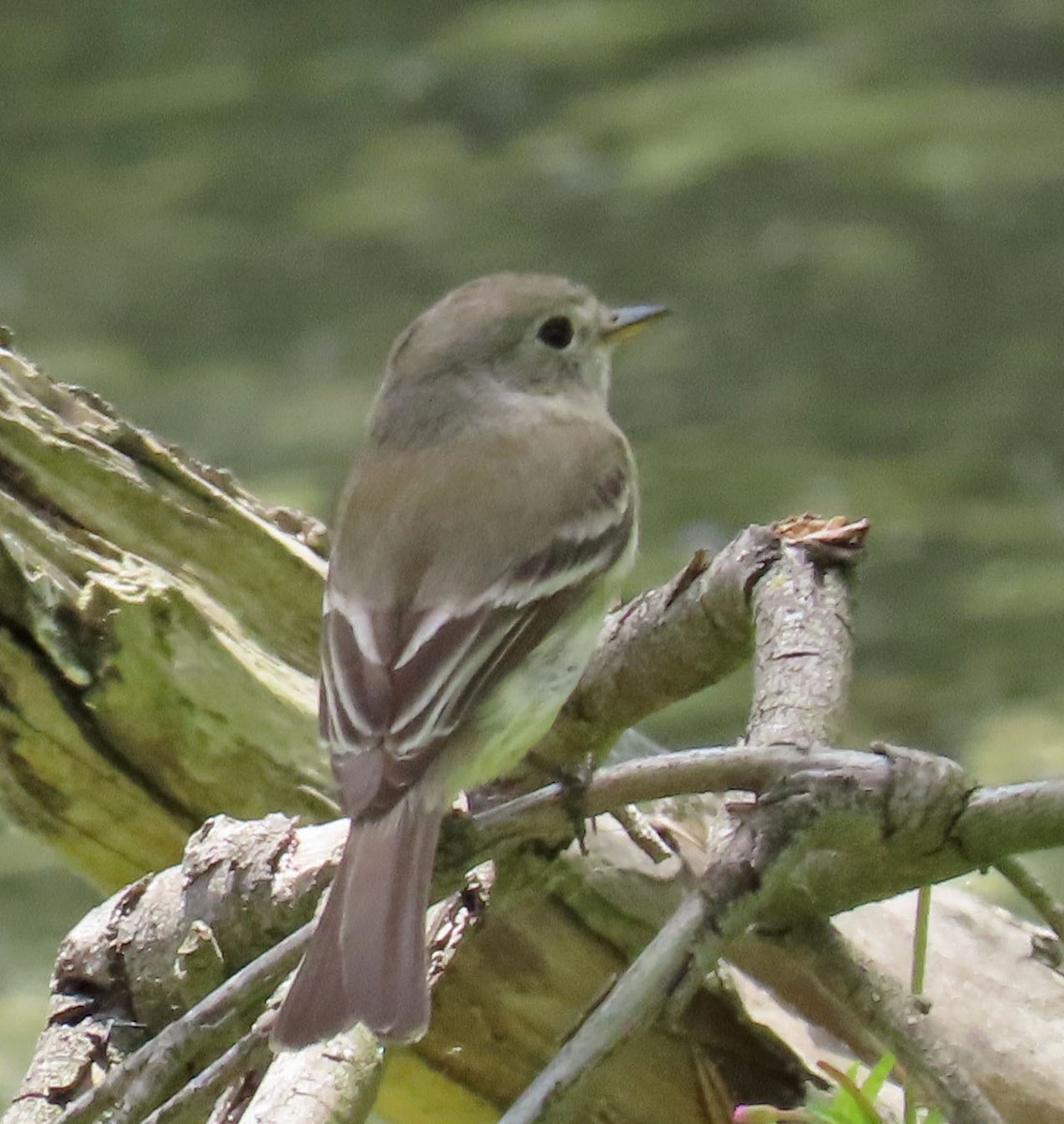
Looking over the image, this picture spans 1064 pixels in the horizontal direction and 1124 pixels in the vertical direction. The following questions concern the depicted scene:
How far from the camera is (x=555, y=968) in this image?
3.14 metres

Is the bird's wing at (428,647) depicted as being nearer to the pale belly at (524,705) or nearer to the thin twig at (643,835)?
the pale belly at (524,705)

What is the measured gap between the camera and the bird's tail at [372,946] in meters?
2.26

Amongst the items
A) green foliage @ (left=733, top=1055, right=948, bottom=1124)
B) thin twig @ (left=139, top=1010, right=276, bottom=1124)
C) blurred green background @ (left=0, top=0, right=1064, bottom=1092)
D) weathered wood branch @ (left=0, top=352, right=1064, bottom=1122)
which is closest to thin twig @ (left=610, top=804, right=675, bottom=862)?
weathered wood branch @ (left=0, top=352, right=1064, bottom=1122)

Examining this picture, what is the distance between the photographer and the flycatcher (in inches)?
93.2

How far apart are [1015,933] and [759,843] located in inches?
48.9

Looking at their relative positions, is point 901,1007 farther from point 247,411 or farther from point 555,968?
point 247,411

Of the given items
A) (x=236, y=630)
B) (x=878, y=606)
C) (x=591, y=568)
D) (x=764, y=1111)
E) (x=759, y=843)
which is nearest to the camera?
(x=759, y=843)

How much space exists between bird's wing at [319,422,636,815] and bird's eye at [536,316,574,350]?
1.50 ft

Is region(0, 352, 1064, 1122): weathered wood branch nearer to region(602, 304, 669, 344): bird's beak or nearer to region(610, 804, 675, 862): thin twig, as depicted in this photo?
region(610, 804, 675, 862): thin twig

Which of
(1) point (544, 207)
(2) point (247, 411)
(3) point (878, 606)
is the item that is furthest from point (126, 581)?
(1) point (544, 207)

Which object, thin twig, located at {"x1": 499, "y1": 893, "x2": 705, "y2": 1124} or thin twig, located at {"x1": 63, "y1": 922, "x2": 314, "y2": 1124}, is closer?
thin twig, located at {"x1": 499, "y1": 893, "x2": 705, "y2": 1124}

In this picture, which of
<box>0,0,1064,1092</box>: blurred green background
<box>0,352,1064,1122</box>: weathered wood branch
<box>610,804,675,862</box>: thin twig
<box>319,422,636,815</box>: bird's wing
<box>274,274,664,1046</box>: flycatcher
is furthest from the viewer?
<box>0,0,1064,1092</box>: blurred green background

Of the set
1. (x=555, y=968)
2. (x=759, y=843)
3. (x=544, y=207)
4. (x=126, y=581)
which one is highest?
(x=544, y=207)

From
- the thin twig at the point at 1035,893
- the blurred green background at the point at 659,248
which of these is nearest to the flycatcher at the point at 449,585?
the thin twig at the point at 1035,893
